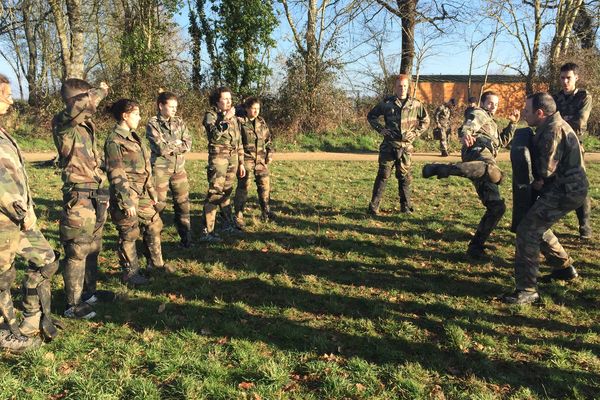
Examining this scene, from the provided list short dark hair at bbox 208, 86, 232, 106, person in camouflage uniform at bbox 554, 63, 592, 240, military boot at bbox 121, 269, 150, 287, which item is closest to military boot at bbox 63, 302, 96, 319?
military boot at bbox 121, 269, 150, 287

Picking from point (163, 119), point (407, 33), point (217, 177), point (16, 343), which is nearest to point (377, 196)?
point (217, 177)

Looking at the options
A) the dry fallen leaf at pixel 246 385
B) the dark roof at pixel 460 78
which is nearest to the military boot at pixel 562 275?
the dry fallen leaf at pixel 246 385

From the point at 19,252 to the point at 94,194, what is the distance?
2.95 feet

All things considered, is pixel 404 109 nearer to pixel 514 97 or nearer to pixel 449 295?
pixel 449 295

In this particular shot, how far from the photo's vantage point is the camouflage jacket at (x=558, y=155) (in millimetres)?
4453

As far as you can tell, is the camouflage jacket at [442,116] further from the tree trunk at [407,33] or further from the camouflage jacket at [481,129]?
the camouflage jacket at [481,129]

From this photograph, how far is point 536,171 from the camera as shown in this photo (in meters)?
4.71

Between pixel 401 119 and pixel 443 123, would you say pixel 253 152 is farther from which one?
pixel 443 123

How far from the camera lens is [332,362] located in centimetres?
375

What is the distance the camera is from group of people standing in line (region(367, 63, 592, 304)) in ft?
14.9

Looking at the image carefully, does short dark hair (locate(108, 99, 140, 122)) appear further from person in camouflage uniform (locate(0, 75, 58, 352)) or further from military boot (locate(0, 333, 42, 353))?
military boot (locate(0, 333, 42, 353))

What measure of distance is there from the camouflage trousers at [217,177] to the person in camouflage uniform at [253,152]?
0.43 metres

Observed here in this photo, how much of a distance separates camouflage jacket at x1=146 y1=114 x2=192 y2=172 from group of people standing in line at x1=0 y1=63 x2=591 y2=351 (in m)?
0.01

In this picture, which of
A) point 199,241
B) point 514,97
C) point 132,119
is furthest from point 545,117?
point 514,97
